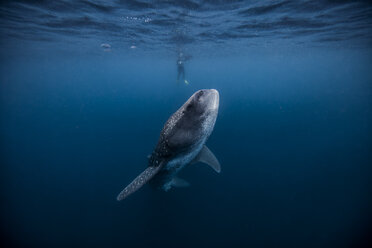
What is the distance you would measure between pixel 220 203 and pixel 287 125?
14.8 metres

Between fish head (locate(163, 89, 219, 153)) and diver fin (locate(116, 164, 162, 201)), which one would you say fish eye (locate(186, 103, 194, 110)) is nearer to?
fish head (locate(163, 89, 219, 153))

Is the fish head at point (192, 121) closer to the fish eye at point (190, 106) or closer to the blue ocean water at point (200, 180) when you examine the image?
the fish eye at point (190, 106)

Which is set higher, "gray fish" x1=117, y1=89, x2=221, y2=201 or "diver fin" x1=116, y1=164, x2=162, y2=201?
"gray fish" x1=117, y1=89, x2=221, y2=201

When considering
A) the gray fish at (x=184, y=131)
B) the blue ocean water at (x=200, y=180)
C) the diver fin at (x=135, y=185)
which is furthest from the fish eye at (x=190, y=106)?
the blue ocean water at (x=200, y=180)

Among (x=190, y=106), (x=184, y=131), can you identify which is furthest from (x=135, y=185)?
(x=190, y=106)

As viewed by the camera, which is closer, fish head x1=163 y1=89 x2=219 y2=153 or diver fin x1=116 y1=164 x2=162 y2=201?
fish head x1=163 y1=89 x2=219 y2=153

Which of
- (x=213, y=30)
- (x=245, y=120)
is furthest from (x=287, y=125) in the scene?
(x=213, y=30)

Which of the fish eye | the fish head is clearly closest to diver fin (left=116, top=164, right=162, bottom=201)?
the fish head

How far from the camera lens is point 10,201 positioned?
11570 millimetres

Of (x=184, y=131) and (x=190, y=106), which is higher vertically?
(x=190, y=106)

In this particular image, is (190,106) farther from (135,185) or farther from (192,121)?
(135,185)

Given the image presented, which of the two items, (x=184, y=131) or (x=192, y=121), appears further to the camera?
(x=184, y=131)

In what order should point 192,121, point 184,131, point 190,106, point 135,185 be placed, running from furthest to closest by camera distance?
point 135,185, point 184,131, point 192,121, point 190,106

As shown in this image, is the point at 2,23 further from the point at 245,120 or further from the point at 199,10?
the point at 245,120
